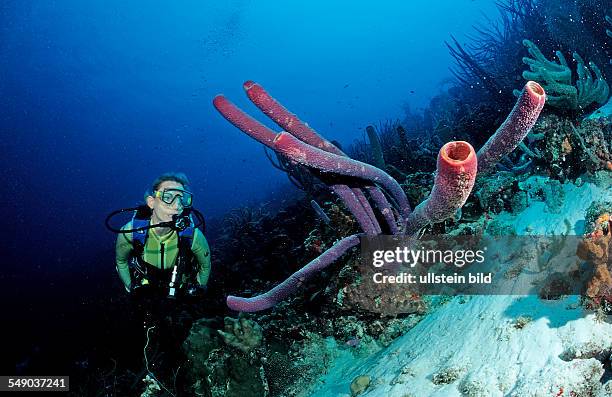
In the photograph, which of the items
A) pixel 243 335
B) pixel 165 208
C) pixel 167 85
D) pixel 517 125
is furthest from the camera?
pixel 167 85

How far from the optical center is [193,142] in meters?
102

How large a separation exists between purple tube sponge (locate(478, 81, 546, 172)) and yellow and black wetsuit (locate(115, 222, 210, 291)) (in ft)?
11.4

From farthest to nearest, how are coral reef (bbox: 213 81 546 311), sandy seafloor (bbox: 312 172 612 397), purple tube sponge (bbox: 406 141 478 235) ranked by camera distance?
1. sandy seafloor (bbox: 312 172 612 397)
2. coral reef (bbox: 213 81 546 311)
3. purple tube sponge (bbox: 406 141 478 235)

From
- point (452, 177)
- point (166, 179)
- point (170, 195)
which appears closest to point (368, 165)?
point (452, 177)

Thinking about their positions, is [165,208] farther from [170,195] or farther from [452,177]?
[452,177]

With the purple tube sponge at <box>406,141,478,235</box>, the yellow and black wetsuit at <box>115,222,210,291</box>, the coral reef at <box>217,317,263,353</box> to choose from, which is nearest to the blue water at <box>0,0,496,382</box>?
the yellow and black wetsuit at <box>115,222,210,291</box>

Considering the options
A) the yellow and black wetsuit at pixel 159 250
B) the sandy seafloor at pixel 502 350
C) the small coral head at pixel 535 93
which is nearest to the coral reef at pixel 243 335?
the sandy seafloor at pixel 502 350

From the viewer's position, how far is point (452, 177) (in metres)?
1.49

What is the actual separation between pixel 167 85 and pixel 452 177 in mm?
96408

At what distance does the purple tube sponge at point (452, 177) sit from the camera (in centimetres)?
141

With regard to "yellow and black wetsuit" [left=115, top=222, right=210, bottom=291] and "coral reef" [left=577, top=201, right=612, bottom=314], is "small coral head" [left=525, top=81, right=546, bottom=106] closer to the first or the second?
"coral reef" [left=577, top=201, right=612, bottom=314]

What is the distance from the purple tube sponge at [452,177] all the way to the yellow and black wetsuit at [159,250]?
3.30 m

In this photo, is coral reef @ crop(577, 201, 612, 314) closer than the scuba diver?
Yes

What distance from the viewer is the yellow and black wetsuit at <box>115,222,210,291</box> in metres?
4.29
